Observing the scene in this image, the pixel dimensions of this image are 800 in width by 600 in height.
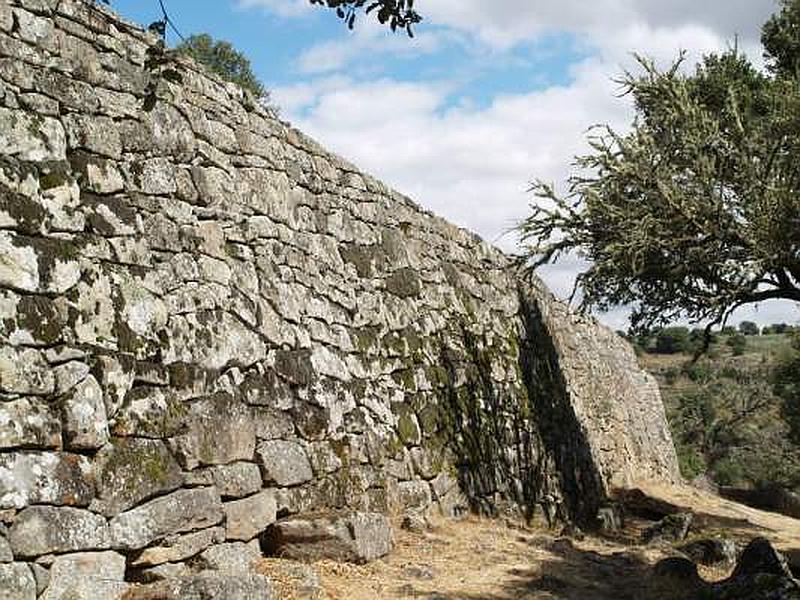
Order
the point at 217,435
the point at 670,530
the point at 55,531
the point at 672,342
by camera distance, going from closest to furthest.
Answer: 1. the point at 55,531
2. the point at 217,435
3. the point at 670,530
4. the point at 672,342

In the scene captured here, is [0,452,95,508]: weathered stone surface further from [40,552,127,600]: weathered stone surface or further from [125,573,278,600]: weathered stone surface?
[125,573,278,600]: weathered stone surface

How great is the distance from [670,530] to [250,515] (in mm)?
6907

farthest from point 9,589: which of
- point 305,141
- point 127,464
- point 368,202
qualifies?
point 368,202

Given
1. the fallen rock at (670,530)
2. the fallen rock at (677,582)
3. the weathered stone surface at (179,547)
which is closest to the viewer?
the weathered stone surface at (179,547)

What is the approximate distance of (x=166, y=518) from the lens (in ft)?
18.7

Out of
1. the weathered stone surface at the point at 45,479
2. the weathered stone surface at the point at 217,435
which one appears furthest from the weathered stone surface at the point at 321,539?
the weathered stone surface at the point at 45,479

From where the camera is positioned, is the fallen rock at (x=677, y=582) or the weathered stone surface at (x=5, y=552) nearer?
the weathered stone surface at (x=5, y=552)

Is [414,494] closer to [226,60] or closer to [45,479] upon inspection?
[45,479]

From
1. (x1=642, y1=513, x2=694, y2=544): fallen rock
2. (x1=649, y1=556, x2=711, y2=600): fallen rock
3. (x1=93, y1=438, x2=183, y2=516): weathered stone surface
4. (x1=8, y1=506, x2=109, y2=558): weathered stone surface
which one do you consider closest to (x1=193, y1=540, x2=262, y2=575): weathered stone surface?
(x1=93, y1=438, x2=183, y2=516): weathered stone surface

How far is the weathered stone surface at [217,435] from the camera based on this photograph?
609cm

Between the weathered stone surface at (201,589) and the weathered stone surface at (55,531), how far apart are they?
369mm

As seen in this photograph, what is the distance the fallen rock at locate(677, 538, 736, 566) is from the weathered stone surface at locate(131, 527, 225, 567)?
5.80m

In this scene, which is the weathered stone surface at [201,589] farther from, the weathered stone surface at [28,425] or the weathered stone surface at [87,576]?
the weathered stone surface at [28,425]

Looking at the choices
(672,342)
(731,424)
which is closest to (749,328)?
(672,342)
